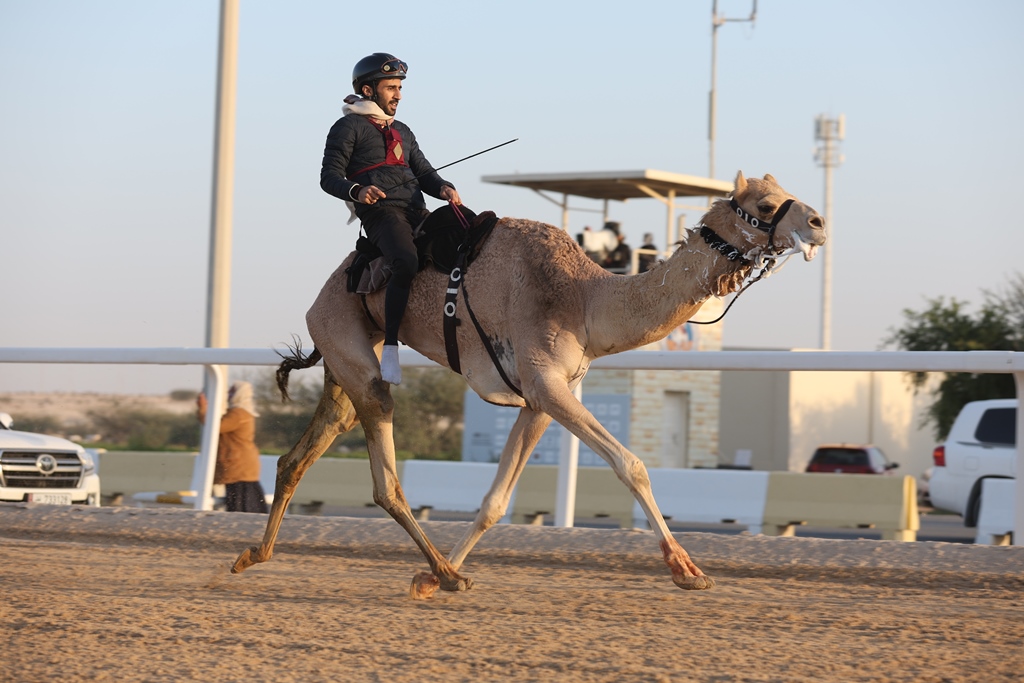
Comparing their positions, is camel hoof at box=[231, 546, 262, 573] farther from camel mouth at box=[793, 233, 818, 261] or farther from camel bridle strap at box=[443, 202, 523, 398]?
camel mouth at box=[793, 233, 818, 261]

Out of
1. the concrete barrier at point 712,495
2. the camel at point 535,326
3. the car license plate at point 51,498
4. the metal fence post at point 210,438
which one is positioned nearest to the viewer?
the camel at point 535,326

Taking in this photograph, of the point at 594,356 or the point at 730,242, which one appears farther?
the point at 594,356

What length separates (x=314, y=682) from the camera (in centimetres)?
512

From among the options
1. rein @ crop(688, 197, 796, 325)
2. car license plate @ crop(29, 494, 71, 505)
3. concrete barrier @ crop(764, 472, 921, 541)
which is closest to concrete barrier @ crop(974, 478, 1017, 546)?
concrete barrier @ crop(764, 472, 921, 541)

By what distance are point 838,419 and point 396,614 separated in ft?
123

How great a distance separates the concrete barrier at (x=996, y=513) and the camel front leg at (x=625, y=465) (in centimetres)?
537

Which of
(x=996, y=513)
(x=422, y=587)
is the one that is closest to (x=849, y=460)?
(x=996, y=513)

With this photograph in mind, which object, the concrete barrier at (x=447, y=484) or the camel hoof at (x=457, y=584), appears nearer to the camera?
the camel hoof at (x=457, y=584)

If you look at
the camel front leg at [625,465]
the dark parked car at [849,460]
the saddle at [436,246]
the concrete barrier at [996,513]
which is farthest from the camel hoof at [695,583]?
the dark parked car at [849,460]

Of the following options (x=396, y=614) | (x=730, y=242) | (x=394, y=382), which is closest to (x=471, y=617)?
(x=396, y=614)

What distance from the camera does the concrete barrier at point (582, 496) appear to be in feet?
47.8

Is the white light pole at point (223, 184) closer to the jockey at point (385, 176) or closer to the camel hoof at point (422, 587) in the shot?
the jockey at point (385, 176)

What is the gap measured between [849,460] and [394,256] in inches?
996

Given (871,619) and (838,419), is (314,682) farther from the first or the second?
(838,419)
